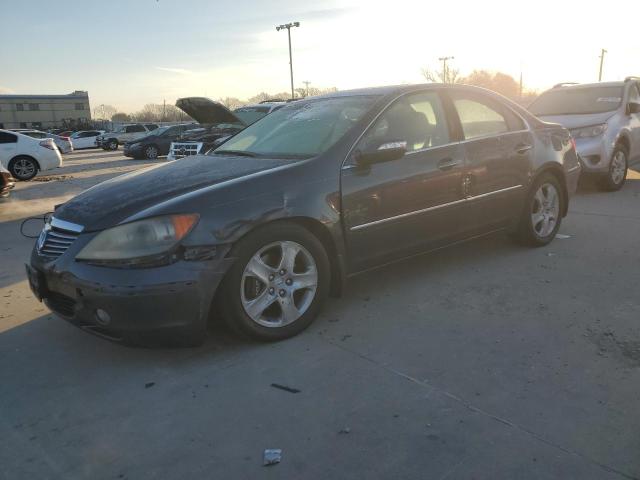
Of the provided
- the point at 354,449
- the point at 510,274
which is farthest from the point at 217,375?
the point at 510,274

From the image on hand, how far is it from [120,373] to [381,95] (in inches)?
107

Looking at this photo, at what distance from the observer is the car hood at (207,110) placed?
1133cm

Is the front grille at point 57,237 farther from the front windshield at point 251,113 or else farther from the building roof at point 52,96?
the building roof at point 52,96

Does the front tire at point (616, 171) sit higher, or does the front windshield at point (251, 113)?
the front windshield at point (251, 113)

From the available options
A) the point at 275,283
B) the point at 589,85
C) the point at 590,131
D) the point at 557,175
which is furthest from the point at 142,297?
the point at 589,85

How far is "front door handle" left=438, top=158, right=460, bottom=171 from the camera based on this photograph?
4.15 metres

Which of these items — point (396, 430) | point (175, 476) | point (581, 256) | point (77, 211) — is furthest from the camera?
point (581, 256)

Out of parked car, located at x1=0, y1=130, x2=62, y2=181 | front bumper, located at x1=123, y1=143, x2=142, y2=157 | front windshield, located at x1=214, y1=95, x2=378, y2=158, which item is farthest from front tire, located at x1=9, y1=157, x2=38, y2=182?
front windshield, located at x1=214, y1=95, x2=378, y2=158

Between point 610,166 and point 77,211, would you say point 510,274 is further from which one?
point 610,166

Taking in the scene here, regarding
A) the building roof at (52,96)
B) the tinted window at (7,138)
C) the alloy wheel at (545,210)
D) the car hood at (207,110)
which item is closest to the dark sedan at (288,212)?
the alloy wheel at (545,210)

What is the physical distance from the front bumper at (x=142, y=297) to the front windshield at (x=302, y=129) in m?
1.23

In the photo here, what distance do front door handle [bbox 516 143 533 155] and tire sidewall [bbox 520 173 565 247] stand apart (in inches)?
13.4

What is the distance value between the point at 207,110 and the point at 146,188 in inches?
340

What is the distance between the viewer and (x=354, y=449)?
2324 mm
